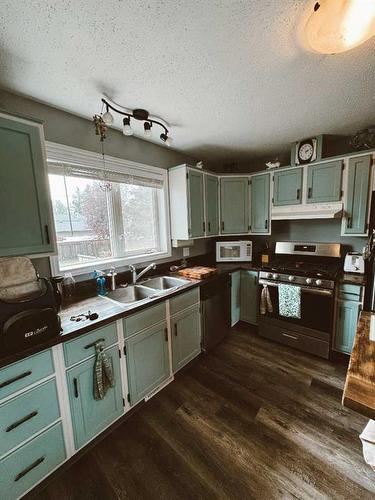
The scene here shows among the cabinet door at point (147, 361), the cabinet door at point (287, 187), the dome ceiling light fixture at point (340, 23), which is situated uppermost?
the dome ceiling light fixture at point (340, 23)

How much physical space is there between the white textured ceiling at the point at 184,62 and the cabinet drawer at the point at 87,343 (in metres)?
1.65

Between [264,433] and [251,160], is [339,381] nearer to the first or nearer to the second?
[264,433]

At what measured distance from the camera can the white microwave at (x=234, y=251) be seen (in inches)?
121

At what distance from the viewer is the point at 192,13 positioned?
943 mm

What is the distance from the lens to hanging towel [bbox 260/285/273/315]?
2.60 metres

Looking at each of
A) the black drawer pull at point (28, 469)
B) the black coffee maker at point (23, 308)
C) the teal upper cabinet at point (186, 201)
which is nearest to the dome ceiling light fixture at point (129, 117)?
the teal upper cabinet at point (186, 201)

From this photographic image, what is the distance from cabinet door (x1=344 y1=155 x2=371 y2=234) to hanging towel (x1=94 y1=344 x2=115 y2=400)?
274 centimetres

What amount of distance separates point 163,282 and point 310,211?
1.96 m

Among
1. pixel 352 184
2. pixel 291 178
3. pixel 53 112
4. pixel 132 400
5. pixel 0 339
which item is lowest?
pixel 132 400


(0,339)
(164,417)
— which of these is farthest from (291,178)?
(0,339)

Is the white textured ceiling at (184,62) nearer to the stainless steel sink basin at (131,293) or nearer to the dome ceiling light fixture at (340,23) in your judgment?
the dome ceiling light fixture at (340,23)

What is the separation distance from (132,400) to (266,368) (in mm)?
1382

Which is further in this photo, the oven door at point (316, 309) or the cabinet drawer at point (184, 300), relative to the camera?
the oven door at point (316, 309)

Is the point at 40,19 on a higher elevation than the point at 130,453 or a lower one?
higher
